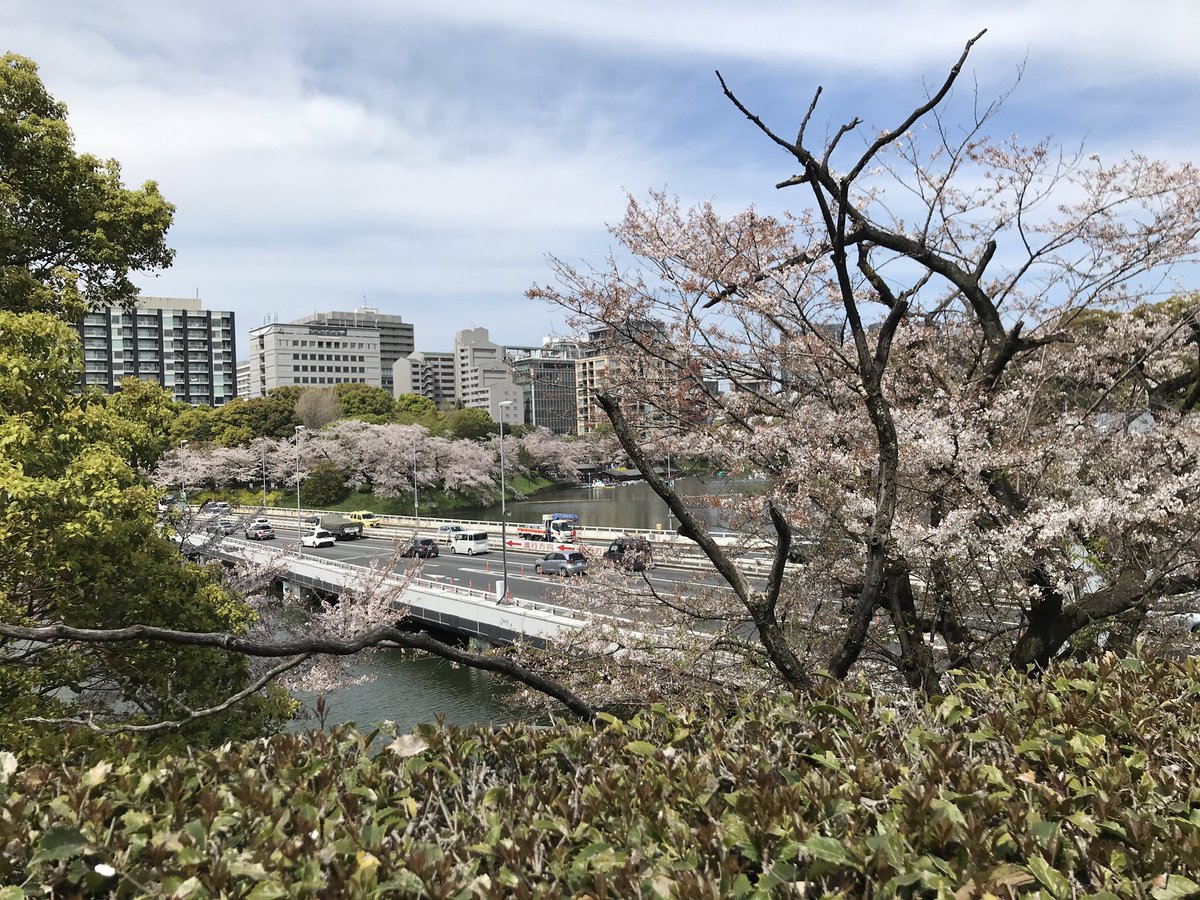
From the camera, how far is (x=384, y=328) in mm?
124000

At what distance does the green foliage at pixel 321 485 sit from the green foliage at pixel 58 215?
4701 centimetres

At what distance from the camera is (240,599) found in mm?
9945

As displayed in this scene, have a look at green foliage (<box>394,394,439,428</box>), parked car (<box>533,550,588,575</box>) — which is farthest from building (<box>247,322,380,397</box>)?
parked car (<box>533,550,588,575</box>)

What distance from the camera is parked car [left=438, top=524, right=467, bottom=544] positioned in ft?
117

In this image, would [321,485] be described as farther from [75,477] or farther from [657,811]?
[657,811]

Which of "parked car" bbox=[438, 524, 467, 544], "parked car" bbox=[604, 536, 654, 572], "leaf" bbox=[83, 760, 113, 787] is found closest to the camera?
"leaf" bbox=[83, 760, 113, 787]

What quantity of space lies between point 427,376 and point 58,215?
11137 centimetres

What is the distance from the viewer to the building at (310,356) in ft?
353

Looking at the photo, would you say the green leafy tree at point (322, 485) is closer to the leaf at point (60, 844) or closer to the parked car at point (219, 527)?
the parked car at point (219, 527)

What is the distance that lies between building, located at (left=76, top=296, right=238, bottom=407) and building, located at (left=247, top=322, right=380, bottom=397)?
8.25 m

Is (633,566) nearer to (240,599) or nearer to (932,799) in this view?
(240,599)

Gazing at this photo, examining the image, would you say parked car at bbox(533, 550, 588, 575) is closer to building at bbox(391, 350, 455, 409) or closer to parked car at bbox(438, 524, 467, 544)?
parked car at bbox(438, 524, 467, 544)

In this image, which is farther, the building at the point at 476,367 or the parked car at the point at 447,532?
the building at the point at 476,367

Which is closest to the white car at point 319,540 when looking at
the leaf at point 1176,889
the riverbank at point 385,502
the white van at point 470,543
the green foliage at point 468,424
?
the white van at point 470,543
